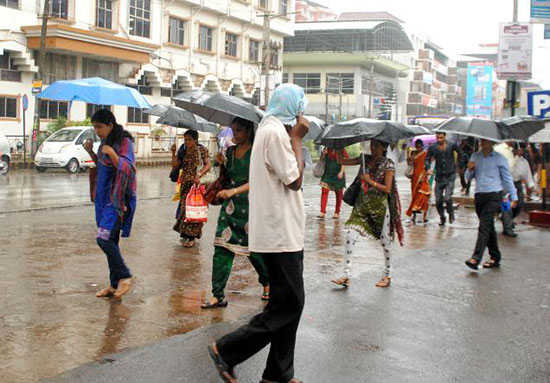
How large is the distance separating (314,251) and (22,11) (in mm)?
24178

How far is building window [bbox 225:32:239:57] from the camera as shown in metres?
45.1

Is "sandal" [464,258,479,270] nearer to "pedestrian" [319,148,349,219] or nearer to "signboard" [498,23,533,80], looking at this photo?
"pedestrian" [319,148,349,219]

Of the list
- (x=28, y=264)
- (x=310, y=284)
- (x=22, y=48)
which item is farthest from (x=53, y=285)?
(x=22, y=48)

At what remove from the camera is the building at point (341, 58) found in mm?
68312

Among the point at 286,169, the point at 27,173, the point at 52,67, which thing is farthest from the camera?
the point at 52,67

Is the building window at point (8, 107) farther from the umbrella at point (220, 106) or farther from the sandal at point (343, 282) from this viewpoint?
the sandal at point (343, 282)

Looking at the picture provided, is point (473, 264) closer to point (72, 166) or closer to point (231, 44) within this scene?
point (72, 166)

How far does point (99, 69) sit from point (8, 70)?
5358 millimetres

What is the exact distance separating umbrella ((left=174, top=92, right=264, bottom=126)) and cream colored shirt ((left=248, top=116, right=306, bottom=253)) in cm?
197

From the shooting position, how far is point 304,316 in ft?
21.5

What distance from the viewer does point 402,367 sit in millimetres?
5195

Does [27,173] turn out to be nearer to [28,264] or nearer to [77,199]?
[77,199]

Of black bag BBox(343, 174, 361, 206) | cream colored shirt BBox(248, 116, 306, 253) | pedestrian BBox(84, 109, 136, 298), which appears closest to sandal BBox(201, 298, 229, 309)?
pedestrian BBox(84, 109, 136, 298)

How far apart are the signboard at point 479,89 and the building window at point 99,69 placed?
254 ft
